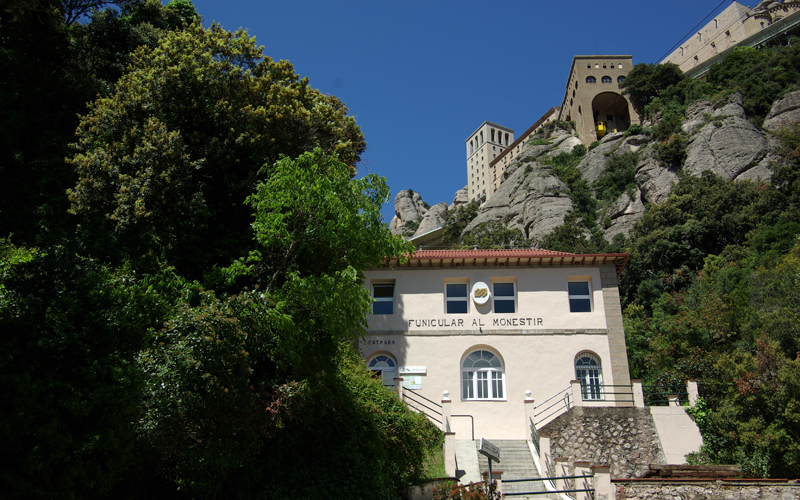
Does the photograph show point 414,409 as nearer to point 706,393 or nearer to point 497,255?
point 497,255

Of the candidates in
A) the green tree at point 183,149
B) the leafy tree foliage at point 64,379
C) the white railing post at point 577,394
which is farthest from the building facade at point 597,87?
the leafy tree foliage at point 64,379

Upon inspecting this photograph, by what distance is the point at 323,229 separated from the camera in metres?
12.5

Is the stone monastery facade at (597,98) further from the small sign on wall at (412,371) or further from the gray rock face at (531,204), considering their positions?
the small sign on wall at (412,371)

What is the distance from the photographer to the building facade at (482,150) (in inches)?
4769

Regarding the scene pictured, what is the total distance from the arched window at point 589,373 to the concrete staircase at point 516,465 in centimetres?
319

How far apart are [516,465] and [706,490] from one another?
4779 millimetres

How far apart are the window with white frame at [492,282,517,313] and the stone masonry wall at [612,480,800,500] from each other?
831 cm

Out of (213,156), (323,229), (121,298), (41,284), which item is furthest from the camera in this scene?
(213,156)

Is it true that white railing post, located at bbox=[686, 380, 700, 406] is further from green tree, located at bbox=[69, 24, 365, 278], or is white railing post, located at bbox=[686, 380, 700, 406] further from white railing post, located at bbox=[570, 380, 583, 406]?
green tree, located at bbox=[69, 24, 365, 278]

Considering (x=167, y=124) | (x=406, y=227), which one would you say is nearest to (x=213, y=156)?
(x=167, y=124)

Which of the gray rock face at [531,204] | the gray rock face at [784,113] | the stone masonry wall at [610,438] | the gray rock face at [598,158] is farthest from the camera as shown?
the gray rock face at [598,158]

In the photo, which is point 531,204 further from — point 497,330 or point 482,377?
point 482,377

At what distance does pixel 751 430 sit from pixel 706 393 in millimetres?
2243

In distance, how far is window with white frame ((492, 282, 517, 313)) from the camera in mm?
19531
